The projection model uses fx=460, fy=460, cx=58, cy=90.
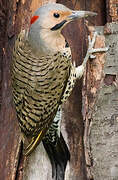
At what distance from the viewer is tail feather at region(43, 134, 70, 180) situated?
3869mm

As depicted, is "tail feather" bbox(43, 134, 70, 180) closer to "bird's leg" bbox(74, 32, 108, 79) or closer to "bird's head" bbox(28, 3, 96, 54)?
"bird's leg" bbox(74, 32, 108, 79)

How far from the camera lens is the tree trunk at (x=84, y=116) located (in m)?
3.77

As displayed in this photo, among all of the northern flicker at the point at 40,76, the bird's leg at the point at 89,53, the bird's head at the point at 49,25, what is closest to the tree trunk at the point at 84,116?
the bird's leg at the point at 89,53

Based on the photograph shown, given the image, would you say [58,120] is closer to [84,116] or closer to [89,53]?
[84,116]

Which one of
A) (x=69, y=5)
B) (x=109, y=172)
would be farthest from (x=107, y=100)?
(x=69, y=5)

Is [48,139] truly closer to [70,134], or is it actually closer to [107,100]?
[70,134]

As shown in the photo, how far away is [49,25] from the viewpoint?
358 cm

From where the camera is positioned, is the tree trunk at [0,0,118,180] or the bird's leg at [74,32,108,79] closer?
the tree trunk at [0,0,118,180]

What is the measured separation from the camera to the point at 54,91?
3723 millimetres

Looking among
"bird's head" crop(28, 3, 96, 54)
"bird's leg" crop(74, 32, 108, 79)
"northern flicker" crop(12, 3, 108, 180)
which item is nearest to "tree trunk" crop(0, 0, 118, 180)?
"bird's leg" crop(74, 32, 108, 79)

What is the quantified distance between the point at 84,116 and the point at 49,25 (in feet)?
2.62

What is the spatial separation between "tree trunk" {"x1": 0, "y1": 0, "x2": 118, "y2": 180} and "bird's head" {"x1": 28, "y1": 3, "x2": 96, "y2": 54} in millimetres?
339

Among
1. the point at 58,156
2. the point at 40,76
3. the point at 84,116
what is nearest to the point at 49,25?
the point at 40,76

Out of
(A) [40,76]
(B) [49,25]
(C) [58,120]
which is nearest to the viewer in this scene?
(B) [49,25]
